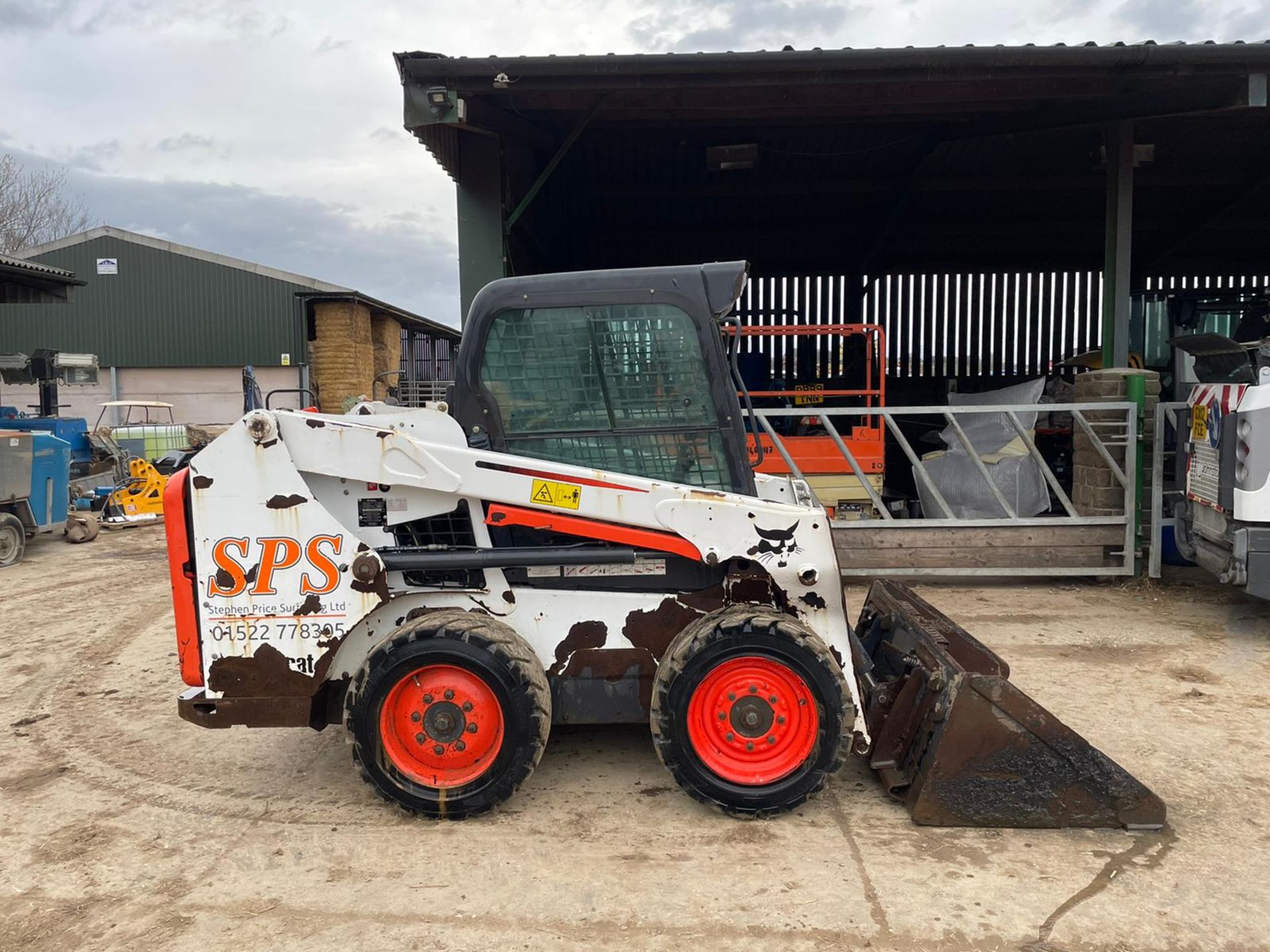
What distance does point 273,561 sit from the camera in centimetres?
348

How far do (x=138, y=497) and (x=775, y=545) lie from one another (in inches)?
510

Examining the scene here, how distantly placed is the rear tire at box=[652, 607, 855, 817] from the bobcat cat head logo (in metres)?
0.22

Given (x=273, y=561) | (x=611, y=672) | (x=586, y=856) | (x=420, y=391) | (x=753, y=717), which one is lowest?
(x=586, y=856)

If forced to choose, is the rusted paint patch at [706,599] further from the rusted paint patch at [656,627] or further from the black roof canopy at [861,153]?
A: the black roof canopy at [861,153]

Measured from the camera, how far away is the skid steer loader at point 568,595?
135 inches

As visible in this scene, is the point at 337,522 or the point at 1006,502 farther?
the point at 1006,502

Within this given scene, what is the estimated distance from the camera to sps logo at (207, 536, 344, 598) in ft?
11.4

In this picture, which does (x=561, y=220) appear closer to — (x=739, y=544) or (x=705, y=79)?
(x=705, y=79)

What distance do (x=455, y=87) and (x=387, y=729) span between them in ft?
18.6

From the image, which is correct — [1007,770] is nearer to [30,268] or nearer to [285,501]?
[285,501]

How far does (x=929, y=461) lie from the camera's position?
8.62m

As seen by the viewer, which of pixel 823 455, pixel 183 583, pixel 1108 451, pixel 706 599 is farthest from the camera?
pixel 823 455

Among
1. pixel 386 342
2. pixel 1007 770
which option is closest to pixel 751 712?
pixel 1007 770

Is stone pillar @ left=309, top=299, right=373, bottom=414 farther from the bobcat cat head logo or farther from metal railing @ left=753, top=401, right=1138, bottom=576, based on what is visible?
the bobcat cat head logo
